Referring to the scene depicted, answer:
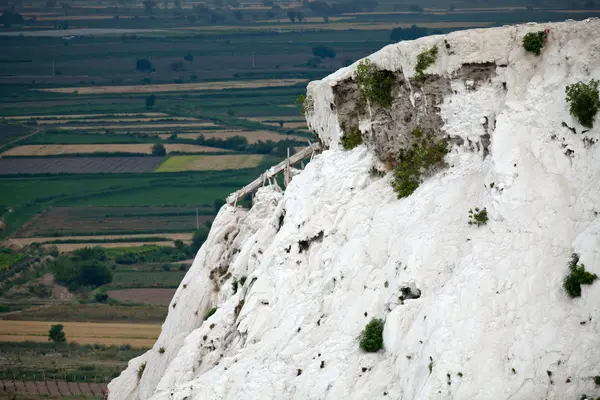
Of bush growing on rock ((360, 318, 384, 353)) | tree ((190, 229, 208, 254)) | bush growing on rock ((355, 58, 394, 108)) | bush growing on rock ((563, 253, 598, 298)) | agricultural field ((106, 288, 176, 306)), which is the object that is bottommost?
tree ((190, 229, 208, 254))

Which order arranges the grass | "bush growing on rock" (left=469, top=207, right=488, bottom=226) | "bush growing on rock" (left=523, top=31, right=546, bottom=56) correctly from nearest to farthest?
"bush growing on rock" (left=469, top=207, right=488, bottom=226) < "bush growing on rock" (left=523, top=31, right=546, bottom=56) < the grass

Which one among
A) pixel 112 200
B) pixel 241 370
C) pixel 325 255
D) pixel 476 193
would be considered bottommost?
pixel 112 200

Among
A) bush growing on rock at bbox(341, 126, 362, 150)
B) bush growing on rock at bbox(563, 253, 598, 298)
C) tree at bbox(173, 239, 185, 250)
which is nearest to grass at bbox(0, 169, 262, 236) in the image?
tree at bbox(173, 239, 185, 250)

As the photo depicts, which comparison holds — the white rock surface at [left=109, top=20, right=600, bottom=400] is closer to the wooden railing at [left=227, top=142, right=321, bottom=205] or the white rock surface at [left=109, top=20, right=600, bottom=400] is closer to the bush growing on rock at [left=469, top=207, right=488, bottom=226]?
the bush growing on rock at [left=469, top=207, right=488, bottom=226]

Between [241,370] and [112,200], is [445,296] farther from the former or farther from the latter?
[112,200]

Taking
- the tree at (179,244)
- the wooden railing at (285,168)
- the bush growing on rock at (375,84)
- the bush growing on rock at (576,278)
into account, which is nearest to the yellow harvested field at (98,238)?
the tree at (179,244)

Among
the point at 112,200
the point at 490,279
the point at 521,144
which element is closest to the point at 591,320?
the point at 490,279
